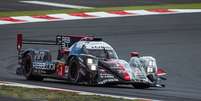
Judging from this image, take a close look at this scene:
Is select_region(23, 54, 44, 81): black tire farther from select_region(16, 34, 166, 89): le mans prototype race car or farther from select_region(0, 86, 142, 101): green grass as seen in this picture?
select_region(0, 86, 142, 101): green grass

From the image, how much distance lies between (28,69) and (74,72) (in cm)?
208

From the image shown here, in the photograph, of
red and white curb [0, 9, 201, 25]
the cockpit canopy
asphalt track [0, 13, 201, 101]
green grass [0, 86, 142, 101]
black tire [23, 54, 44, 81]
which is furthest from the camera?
red and white curb [0, 9, 201, 25]

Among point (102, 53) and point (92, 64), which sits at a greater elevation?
point (102, 53)

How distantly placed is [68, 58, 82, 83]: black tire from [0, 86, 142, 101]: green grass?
2.70 m

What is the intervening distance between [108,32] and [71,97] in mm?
17145

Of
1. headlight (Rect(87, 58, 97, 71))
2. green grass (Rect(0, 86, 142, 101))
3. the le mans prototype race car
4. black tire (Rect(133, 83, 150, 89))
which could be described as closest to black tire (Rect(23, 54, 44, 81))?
the le mans prototype race car

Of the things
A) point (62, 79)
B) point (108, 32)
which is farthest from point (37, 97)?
point (108, 32)

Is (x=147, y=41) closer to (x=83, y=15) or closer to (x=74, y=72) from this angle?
(x=83, y=15)

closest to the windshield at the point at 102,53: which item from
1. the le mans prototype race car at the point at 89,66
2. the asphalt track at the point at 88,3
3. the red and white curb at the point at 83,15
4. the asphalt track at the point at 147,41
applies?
the le mans prototype race car at the point at 89,66

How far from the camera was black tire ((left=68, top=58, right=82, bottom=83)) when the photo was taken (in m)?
16.3

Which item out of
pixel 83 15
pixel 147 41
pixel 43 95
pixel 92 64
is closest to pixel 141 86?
pixel 92 64

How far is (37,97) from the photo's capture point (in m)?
12.1

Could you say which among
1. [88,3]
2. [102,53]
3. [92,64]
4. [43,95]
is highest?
[88,3]

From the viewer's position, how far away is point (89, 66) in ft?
52.6
